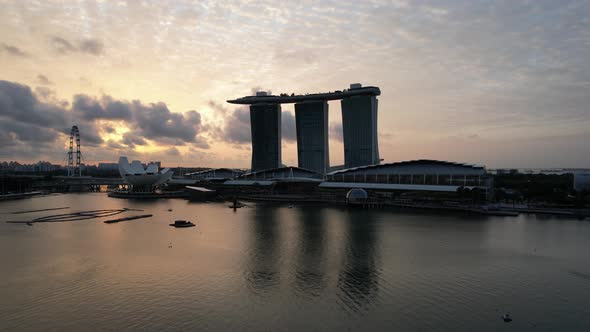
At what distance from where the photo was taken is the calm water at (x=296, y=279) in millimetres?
13461

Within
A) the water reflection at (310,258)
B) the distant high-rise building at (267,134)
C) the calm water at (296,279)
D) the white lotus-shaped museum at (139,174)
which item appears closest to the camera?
the calm water at (296,279)

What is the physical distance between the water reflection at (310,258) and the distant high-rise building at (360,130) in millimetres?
60938

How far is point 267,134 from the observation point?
10631 cm

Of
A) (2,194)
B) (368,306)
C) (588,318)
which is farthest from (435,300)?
(2,194)

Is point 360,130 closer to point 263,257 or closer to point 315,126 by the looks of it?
point 315,126

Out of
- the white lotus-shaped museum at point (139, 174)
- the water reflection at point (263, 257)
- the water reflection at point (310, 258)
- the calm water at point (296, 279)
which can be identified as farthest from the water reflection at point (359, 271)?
the white lotus-shaped museum at point (139, 174)

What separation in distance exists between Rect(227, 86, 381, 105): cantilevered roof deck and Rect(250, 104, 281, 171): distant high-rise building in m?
1.55

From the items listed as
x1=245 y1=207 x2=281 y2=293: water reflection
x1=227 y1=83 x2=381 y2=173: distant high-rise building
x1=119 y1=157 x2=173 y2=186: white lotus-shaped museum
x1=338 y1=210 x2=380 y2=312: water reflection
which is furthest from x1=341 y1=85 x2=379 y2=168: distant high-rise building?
x1=338 y1=210 x2=380 y2=312: water reflection

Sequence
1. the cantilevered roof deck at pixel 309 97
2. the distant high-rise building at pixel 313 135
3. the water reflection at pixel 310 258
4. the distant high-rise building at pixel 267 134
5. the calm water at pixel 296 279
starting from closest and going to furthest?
the calm water at pixel 296 279
the water reflection at pixel 310 258
the cantilevered roof deck at pixel 309 97
the distant high-rise building at pixel 313 135
the distant high-rise building at pixel 267 134

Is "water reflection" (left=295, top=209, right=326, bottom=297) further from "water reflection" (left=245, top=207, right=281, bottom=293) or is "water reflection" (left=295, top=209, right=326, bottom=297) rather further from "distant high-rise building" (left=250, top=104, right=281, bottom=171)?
"distant high-rise building" (left=250, top=104, right=281, bottom=171)

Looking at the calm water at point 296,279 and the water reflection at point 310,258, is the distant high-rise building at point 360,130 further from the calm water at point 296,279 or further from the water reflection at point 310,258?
the calm water at point 296,279

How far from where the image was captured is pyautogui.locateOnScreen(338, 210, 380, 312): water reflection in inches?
600

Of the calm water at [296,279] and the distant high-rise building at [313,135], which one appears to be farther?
the distant high-rise building at [313,135]

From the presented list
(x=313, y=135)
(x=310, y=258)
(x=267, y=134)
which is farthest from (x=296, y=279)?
(x=267, y=134)
